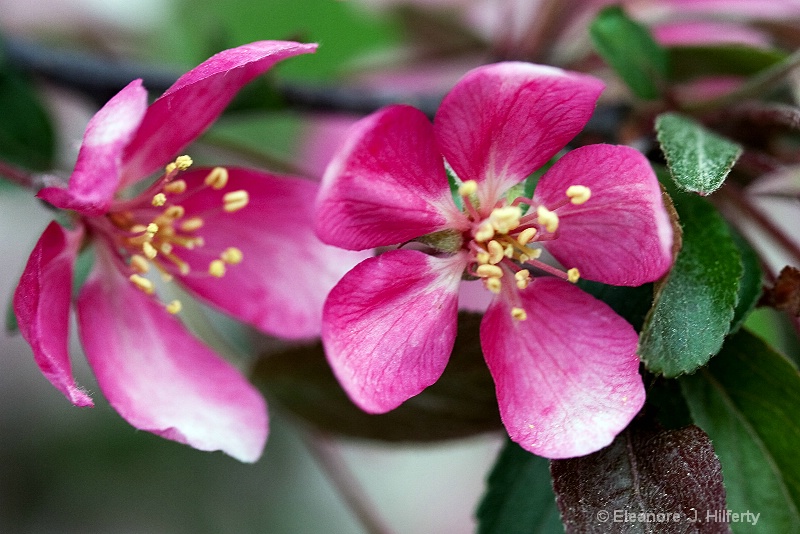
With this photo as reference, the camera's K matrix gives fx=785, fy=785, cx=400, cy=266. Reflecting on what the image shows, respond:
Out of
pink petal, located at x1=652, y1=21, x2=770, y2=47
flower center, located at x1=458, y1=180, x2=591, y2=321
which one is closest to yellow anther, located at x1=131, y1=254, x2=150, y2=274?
flower center, located at x1=458, y1=180, x2=591, y2=321

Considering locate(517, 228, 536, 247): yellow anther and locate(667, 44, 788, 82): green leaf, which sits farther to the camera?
locate(667, 44, 788, 82): green leaf

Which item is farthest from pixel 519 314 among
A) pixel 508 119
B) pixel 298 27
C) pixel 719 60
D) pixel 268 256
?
pixel 298 27

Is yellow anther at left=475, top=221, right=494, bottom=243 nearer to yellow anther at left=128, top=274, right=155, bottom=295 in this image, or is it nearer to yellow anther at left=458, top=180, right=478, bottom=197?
yellow anther at left=458, top=180, right=478, bottom=197

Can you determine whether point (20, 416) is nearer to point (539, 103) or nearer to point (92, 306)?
point (92, 306)

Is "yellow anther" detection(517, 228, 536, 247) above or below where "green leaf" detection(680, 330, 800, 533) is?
above

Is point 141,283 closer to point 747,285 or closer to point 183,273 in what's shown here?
point 183,273

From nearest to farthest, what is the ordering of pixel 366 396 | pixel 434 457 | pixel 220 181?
pixel 366 396, pixel 220 181, pixel 434 457

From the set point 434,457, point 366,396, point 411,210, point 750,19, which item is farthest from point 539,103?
point 434,457
